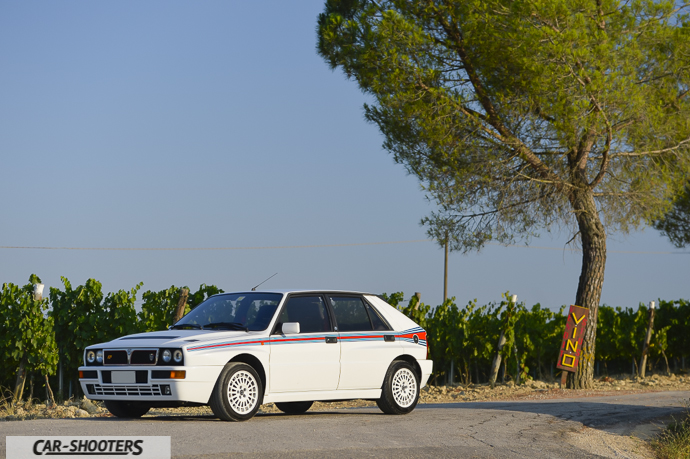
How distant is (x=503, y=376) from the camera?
1984cm

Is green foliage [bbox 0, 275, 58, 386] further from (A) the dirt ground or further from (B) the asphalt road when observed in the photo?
(B) the asphalt road

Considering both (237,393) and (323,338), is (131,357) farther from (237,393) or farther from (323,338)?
(323,338)

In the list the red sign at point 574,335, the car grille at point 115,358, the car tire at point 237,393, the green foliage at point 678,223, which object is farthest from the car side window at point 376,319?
the green foliage at point 678,223

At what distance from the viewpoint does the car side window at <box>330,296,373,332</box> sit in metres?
10.6

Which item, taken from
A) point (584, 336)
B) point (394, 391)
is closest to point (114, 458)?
point (394, 391)

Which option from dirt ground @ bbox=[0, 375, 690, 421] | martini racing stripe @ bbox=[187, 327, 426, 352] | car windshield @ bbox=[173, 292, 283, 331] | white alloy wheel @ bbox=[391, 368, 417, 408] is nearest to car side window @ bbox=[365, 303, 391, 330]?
martini racing stripe @ bbox=[187, 327, 426, 352]

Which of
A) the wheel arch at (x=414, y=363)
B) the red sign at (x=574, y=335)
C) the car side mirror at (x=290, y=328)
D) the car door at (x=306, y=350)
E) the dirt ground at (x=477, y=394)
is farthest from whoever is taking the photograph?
the red sign at (x=574, y=335)

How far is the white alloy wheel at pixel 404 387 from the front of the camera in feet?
36.0

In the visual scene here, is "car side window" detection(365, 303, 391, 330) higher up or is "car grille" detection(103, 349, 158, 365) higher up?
"car side window" detection(365, 303, 391, 330)

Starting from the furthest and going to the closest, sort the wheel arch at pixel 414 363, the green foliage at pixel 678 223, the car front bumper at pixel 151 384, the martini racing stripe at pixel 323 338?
the green foliage at pixel 678 223 < the wheel arch at pixel 414 363 < the martini racing stripe at pixel 323 338 < the car front bumper at pixel 151 384

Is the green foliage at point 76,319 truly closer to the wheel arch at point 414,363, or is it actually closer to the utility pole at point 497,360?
the wheel arch at point 414,363

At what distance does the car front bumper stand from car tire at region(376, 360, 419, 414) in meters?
2.67
